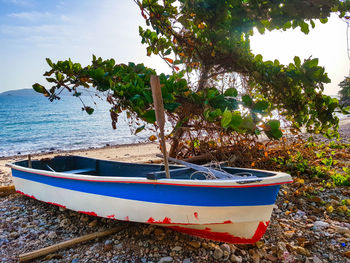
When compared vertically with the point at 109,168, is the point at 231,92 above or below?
above

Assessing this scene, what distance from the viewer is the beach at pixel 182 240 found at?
9.45 feet

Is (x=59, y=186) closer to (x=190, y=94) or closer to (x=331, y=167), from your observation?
(x=190, y=94)

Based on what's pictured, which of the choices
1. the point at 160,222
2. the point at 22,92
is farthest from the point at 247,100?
the point at 22,92

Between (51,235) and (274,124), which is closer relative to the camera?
(274,124)

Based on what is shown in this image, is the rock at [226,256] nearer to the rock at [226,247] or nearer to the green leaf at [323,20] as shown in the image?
the rock at [226,247]

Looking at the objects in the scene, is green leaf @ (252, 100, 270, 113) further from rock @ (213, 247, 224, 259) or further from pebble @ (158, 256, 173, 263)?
pebble @ (158, 256, 173, 263)

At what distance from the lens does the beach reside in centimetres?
288

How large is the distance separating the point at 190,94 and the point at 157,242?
213 centimetres

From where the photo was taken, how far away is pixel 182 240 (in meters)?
3.19

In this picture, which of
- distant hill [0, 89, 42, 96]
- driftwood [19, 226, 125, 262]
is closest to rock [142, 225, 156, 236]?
driftwood [19, 226, 125, 262]

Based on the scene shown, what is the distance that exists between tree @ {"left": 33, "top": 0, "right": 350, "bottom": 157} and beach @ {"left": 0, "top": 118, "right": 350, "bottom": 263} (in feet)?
4.22

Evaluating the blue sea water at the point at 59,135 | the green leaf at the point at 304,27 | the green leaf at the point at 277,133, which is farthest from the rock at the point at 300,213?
the blue sea water at the point at 59,135

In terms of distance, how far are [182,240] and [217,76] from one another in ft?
11.3

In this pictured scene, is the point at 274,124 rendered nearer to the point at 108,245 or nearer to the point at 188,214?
the point at 188,214
